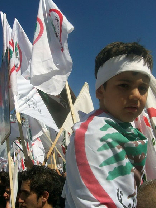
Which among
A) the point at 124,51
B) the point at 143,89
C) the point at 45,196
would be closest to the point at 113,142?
the point at 143,89

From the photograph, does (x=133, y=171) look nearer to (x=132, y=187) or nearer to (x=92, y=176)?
(x=132, y=187)

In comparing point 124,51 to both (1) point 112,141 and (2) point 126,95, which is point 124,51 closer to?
(2) point 126,95

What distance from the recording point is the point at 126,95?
123 cm

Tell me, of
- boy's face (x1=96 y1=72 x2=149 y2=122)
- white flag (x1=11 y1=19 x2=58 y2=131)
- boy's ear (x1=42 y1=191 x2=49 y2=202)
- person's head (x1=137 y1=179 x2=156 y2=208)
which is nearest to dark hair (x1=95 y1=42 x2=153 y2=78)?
boy's face (x1=96 y1=72 x2=149 y2=122)

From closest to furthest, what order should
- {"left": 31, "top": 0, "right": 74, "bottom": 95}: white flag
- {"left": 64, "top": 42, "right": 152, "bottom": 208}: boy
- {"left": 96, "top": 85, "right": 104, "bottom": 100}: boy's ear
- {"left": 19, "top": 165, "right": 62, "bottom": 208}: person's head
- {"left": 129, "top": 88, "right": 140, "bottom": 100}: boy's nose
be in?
{"left": 64, "top": 42, "right": 152, "bottom": 208}: boy < {"left": 129, "top": 88, "right": 140, "bottom": 100}: boy's nose < {"left": 96, "top": 85, "right": 104, "bottom": 100}: boy's ear < {"left": 19, "top": 165, "right": 62, "bottom": 208}: person's head < {"left": 31, "top": 0, "right": 74, "bottom": 95}: white flag

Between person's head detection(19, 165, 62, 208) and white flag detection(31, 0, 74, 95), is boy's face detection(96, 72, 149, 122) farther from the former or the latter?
white flag detection(31, 0, 74, 95)

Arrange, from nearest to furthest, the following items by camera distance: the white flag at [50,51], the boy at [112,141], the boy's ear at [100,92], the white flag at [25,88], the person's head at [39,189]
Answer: the boy at [112,141]
the boy's ear at [100,92]
the person's head at [39,189]
the white flag at [50,51]
the white flag at [25,88]

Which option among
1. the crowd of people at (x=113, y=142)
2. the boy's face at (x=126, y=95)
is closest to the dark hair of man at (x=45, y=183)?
the crowd of people at (x=113, y=142)

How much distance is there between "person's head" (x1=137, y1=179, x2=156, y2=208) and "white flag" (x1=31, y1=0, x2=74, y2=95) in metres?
2.30

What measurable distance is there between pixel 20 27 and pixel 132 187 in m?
4.61

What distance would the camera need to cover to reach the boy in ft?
3.37

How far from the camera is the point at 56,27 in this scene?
3924 millimetres

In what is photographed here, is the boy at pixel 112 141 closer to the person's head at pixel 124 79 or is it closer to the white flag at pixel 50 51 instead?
the person's head at pixel 124 79

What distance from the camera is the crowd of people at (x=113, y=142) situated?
1.03 meters
